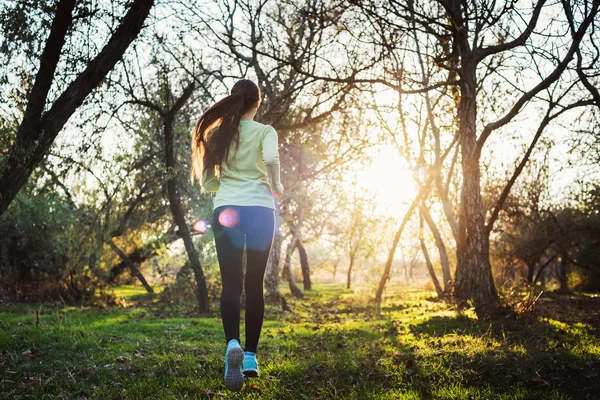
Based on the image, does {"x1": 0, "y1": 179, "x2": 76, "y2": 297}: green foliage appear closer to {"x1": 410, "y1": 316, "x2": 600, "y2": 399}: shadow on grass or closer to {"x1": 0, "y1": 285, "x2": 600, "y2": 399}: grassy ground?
{"x1": 0, "y1": 285, "x2": 600, "y2": 399}: grassy ground

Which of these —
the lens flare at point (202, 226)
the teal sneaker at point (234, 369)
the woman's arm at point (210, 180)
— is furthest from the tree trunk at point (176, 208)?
the teal sneaker at point (234, 369)

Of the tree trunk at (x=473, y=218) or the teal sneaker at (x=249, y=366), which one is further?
the tree trunk at (x=473, y=218)

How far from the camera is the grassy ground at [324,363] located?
15.0ft

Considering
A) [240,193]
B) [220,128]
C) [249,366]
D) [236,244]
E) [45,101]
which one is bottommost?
[249,366]

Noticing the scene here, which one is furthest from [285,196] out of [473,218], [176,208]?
[473,218]

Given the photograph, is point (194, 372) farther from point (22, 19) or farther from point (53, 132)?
point (22, 19)

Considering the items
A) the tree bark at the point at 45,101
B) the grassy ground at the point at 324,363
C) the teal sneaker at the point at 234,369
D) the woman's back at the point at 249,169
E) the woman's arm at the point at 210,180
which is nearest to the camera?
the teal sneaker at the point at 234,369

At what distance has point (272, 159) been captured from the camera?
12.9 feet

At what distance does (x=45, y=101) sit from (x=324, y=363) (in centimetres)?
566

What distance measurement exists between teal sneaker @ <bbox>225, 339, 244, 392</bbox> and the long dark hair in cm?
155

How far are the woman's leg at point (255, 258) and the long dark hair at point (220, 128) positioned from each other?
59cm

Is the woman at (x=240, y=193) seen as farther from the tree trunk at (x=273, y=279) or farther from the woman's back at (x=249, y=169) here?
the tree trunk at (x=273, y=279)

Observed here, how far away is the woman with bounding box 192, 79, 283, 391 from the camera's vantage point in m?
3.87

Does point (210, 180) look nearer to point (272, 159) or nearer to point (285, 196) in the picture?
point (272, 159)
